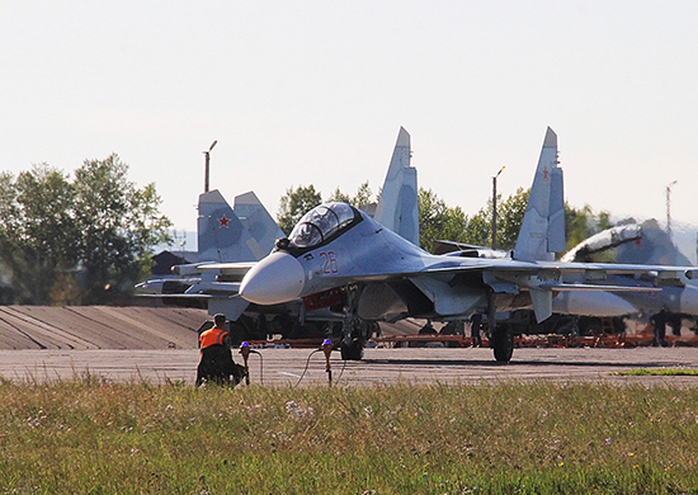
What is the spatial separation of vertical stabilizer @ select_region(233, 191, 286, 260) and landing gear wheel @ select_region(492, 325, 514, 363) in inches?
560

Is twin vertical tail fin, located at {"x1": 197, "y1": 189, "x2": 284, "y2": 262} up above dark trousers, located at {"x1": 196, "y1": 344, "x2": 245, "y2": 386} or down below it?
above

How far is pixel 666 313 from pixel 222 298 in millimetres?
18592

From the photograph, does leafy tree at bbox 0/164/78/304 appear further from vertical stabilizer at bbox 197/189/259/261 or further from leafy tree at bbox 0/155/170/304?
vertical stabilizer at bbox 197/189/259/261

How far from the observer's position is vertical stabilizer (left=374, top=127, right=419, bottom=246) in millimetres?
31250

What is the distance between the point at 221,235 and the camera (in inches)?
1398

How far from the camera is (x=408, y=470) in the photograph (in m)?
7.33

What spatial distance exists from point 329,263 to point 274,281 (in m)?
1.66

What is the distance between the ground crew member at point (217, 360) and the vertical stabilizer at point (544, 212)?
57.0 feet

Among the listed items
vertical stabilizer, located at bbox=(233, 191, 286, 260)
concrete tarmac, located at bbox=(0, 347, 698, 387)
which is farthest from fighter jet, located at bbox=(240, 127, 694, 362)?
vertical stabilizer, located at bbox=(233, 191, 286, 260)

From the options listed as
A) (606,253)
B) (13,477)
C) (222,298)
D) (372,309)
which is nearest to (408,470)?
(13,477)

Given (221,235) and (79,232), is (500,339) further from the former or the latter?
(79,232)

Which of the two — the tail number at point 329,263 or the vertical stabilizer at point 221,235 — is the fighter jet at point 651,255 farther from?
the tail number at point 329,263

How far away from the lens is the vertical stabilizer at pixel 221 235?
3541 cm

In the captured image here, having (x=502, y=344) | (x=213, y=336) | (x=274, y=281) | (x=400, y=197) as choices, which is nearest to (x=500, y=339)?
(x=502, y=344)
